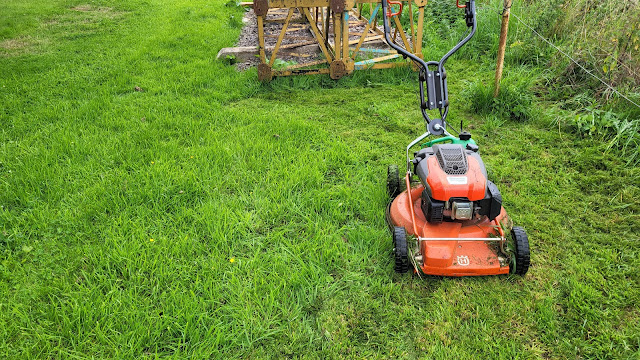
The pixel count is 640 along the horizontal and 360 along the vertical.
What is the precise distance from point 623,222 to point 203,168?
3.45 metres

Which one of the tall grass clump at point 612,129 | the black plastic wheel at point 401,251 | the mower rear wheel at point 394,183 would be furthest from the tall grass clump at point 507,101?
the black plastic wheel at point 401,251

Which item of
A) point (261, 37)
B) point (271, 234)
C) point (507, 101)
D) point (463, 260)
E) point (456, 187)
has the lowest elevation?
point (271, 234)

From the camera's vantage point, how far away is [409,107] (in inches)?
209

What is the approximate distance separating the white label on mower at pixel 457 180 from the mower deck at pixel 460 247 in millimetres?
335

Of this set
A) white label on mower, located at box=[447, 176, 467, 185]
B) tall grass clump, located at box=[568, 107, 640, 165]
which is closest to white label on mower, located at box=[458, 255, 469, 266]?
white label on mower, located at box=[447, 176, 467, 185]

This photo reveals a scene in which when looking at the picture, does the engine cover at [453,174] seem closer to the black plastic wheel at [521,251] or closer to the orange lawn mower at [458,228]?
the orange lawn mower at [458,228]

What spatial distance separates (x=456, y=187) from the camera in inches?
98.8

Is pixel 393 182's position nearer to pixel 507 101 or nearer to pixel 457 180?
pixel 457 180

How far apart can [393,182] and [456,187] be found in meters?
0.97

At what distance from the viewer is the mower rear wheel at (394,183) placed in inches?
135

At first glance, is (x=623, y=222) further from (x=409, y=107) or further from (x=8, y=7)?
(x=8, y=7)

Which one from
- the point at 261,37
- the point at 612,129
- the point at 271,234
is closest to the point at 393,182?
the point at 271,234

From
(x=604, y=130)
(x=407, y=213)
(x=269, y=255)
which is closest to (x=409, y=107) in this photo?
(x=604, y=130)

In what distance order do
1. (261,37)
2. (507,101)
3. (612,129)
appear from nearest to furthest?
(612,129)
(507,101)
(261,37)
